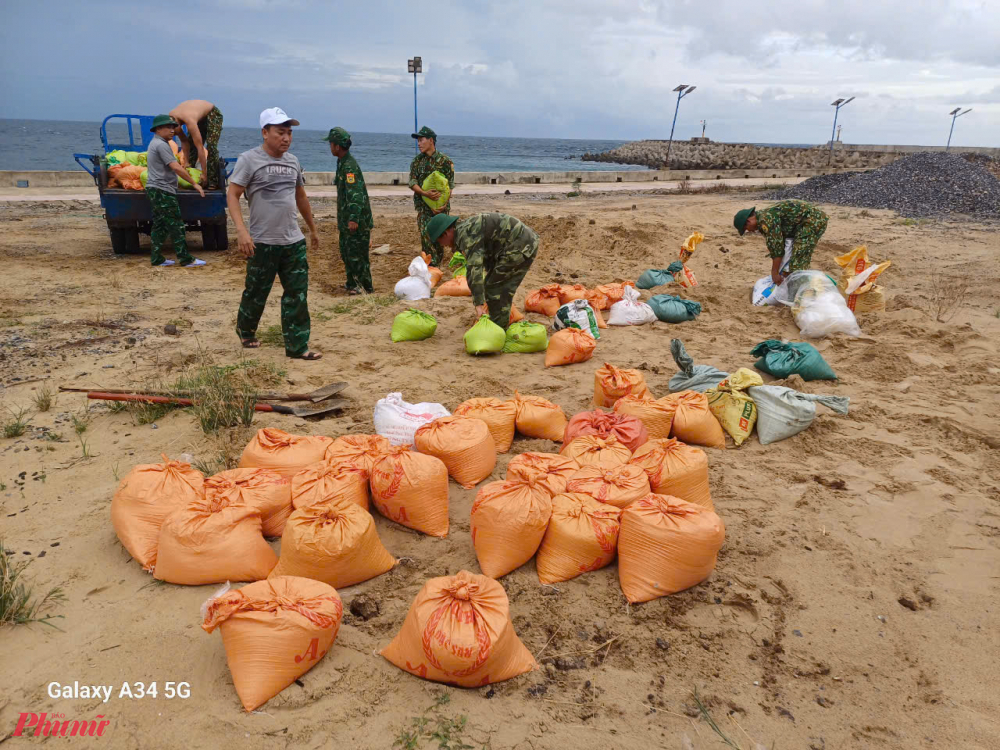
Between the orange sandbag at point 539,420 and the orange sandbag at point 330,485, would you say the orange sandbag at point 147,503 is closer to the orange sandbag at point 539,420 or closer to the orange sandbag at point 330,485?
the orange sandbag at point 330,485

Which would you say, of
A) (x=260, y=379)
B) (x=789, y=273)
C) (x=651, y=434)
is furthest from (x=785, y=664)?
(x=789, y=273)

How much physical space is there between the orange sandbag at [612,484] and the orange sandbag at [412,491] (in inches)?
21.7

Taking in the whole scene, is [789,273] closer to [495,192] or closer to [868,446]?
[868,446]

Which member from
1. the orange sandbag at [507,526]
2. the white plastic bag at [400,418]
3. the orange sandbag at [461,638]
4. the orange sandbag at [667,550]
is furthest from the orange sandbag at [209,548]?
the orange sandbag at [667,550]

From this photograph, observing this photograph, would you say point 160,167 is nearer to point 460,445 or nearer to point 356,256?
point 356,256

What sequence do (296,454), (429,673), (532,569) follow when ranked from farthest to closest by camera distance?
(296,454)
(532,569)
(429,673)

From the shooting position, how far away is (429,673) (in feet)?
5.86

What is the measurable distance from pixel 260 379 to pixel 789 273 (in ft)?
15.8

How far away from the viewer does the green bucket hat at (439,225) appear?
4262 mm

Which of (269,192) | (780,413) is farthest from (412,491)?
(269,192)

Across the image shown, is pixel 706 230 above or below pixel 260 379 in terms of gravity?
above

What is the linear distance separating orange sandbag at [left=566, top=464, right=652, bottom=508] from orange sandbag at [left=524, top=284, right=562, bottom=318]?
3.25 m

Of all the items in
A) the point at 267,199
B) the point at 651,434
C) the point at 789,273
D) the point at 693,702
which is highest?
the point at 267,199

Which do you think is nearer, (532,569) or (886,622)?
(886,622)
